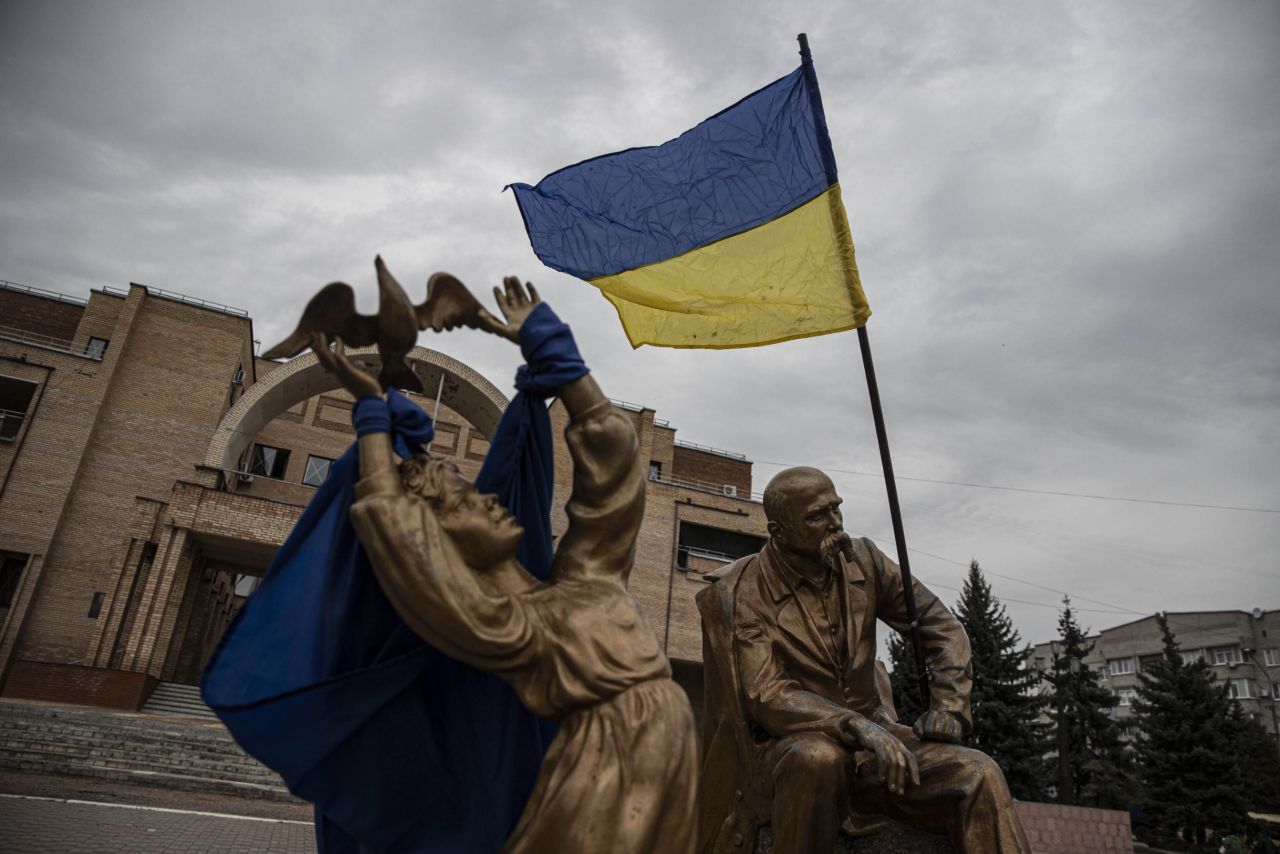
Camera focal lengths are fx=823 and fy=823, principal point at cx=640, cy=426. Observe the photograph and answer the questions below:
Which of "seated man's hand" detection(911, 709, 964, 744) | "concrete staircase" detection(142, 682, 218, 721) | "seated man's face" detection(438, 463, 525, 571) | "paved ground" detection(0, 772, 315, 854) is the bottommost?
"paved ground" detection(0, 772, 315, 854)

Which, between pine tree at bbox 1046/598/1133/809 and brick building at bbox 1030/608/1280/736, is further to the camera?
brick building at bbox 1030/608/1280/736

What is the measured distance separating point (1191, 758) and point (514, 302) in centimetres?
2911

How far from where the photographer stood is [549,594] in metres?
2.05

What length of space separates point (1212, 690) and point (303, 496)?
3035 cm

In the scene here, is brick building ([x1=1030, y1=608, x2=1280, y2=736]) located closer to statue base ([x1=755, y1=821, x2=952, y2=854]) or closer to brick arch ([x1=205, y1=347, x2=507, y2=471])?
A: brick arch ([x1=205, y1=347, x2=507, y2=471])

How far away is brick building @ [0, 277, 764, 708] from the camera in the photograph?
20344mm

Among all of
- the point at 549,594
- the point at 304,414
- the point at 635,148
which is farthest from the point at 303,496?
the point at 549,594

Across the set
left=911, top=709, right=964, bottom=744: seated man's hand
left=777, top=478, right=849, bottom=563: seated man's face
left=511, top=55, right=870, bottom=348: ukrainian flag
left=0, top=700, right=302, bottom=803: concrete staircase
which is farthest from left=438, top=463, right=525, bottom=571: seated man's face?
left=0, top=700, right=302, bottom=803: concrete staircase

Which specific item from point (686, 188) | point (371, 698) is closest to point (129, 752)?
point (686, 188)

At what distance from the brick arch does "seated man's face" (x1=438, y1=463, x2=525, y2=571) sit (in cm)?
1990

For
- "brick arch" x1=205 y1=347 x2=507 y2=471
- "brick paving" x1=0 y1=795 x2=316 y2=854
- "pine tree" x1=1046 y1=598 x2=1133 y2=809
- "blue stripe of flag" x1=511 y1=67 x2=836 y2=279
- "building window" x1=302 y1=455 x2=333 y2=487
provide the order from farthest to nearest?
"building window" x1=302 y1=455 x2=333 y2=487 → "pine tree" x1=1046 y1=598 x2=1133 y2=809 → "brick arch" x1=205 y1=347 x2=507 y2=471 → "brick paving" x1=0 y1=795 x2=316 y2=854 → "blue stripe of flag" x1=511 y1=67 x2=836 y2=279

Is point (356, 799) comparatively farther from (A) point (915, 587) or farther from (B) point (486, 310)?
(A) point (915, 587)

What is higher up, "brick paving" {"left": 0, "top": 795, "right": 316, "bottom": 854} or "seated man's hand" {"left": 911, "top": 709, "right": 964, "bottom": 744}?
"seated man's hand" {"left": 911, "top": 709, "right": 964, "bottom": 744}

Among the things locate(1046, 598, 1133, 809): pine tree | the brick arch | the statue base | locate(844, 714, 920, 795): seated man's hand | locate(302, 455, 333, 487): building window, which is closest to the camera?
locate(844, 714, 920, 795): seated man's hand
